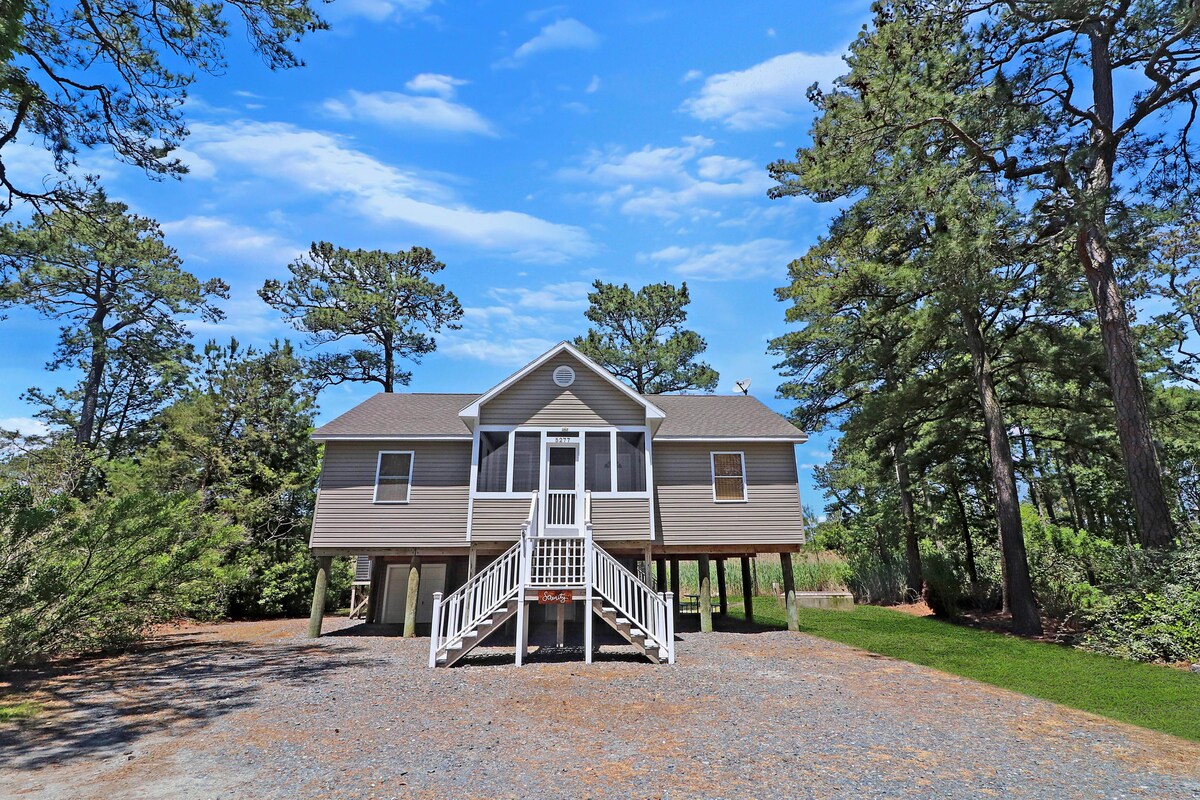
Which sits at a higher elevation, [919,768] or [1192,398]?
[1192,398]

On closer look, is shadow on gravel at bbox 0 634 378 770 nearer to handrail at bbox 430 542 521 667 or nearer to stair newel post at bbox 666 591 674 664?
handrail at bbox 430 542 521 667

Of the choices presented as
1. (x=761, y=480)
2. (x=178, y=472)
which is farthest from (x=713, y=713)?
(x=178, y=472)

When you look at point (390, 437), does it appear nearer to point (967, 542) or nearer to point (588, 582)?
point (588, 582)

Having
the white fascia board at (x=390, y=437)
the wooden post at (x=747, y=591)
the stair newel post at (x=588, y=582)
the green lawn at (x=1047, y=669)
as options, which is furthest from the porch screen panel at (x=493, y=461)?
the green lawn at (x=1047, y=669)

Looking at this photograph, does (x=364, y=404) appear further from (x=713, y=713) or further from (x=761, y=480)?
(x=713, y=713)

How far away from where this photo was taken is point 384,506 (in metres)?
14.0

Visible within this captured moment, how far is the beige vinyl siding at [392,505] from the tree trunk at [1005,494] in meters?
13.1

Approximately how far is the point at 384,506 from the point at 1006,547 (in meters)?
15.2

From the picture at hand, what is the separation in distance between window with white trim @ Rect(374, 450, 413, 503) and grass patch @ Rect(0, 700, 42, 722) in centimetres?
716

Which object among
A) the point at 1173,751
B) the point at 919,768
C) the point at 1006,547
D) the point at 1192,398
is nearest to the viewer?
the point at 919,768

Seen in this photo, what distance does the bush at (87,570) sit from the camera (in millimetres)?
8664

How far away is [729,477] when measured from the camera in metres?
14.8

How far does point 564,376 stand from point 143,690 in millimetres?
9318

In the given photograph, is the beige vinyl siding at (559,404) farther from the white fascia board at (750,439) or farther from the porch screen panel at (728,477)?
the porch screen panel at (728,477)
